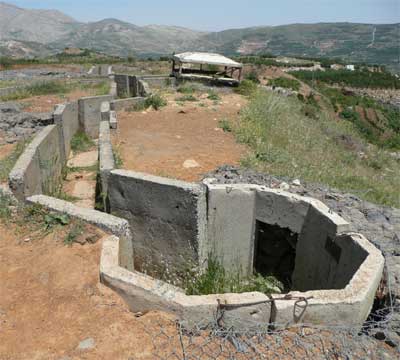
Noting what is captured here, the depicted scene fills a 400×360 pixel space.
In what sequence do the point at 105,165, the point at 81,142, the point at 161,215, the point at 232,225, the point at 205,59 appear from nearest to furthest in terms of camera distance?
1. the point at 161,215
2. the point at 232,225
3. the point at 105,165
4. the point at 81,142
5. the point at 205,59

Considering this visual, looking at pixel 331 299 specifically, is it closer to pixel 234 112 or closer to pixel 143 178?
pixel 143 178

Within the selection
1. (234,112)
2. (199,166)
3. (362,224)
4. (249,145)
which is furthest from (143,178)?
(234,112)

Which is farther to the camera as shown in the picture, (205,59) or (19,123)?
(205,59)

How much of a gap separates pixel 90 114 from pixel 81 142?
1.39 meters

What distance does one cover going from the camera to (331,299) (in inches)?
120

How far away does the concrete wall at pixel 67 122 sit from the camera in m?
9.43

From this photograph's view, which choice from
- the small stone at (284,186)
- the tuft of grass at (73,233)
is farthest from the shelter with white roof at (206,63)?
the tuft of grass at (73,233)

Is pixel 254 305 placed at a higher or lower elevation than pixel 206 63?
lower

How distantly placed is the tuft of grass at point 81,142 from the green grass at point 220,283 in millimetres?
7772

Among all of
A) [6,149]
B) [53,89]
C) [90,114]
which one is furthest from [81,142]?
[53,89]

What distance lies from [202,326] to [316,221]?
233 cm

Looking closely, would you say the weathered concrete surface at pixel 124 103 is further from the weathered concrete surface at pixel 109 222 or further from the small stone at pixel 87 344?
the small stone at pixel 87 344

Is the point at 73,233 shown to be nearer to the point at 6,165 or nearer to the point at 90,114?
the point at 6,165

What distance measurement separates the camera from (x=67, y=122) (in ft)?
34.4
